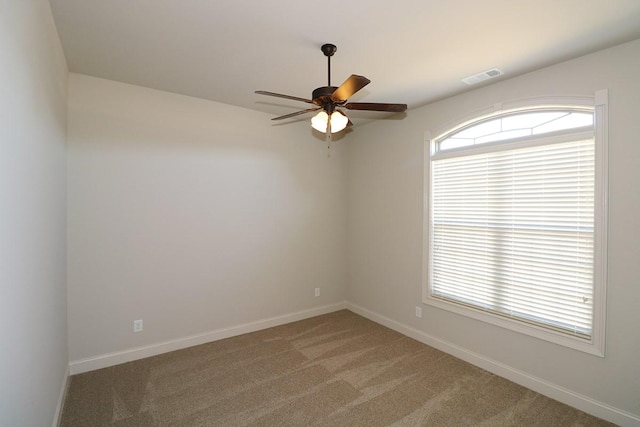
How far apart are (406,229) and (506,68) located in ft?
6.57

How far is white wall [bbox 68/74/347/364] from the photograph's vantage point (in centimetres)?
291

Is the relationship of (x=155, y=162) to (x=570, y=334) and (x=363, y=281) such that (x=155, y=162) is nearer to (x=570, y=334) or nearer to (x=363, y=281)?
(x=363, y=281)

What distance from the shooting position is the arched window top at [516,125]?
8.27ft

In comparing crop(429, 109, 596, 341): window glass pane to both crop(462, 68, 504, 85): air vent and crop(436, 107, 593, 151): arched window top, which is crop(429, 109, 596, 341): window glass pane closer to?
crop(436, 107, 593, 151): arched window top

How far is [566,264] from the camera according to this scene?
2539 mm

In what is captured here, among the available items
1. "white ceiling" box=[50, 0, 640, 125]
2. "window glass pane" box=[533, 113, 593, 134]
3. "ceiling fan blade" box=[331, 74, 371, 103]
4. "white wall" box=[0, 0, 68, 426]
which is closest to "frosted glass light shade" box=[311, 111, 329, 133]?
"ceiling fan blade" box=[331, 74, 371, 103]

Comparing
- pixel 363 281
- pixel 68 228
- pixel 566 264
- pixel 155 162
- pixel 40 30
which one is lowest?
pixel 363 281

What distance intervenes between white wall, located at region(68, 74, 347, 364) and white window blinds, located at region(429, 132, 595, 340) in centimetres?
184

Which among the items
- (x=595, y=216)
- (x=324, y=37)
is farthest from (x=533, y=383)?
(x=324, y=37)

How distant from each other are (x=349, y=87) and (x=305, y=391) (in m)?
2.50

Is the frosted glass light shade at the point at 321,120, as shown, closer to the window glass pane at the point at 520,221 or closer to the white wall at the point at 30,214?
the white wall at the point at 30,214

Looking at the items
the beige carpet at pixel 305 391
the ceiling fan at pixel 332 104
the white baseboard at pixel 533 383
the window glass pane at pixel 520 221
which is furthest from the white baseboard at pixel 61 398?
the window glass pane at pixel 520 221

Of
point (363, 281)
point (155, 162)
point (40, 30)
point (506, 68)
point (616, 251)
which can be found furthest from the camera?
point (363, 281)

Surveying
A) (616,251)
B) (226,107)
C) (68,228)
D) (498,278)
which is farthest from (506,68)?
(68,228)
